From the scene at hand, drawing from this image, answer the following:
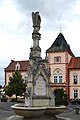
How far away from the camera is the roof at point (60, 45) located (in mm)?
60156

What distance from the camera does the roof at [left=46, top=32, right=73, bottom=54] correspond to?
60.2m

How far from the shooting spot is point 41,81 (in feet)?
62.0

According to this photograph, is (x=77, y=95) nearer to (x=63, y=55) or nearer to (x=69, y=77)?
(x=69, y=77)

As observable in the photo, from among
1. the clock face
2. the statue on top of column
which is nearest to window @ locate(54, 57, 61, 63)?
the statue on top of column

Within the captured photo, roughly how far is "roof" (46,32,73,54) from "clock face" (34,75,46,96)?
40878 mm

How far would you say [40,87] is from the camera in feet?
61.5

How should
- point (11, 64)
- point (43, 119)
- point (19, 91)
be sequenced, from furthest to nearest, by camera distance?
point (11, 64)
point (19, 91)
point (43, 119)

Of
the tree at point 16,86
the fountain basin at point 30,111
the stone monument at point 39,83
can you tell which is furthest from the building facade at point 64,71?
the fountain basin at point 30,111

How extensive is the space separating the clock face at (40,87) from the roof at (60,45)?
40.9 metres

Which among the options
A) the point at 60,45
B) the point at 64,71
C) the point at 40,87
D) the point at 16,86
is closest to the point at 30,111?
the point at 40,87

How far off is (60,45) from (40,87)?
4263cm

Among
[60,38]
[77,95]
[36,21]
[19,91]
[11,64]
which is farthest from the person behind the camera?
[11,64]

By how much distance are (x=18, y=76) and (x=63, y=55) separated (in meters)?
13.1

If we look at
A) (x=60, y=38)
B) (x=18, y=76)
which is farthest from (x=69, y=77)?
(x=18, y=76)
